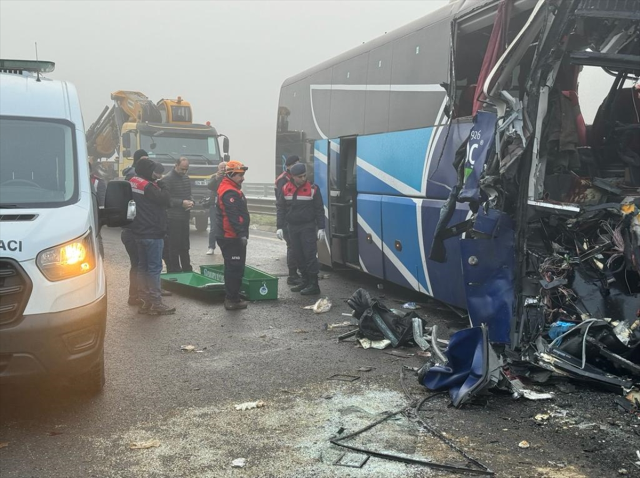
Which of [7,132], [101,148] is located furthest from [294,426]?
[101,148]

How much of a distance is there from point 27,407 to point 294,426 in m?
2.04

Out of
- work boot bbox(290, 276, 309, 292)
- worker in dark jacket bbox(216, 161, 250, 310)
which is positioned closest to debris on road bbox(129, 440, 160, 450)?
worker in dark jacket bbox(216, 161, 250, 310)

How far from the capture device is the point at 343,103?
11039 mm

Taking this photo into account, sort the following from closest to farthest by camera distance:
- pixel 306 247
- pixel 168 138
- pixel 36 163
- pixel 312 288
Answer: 1. pixel 36 163
2. pixel 306 247
3. pixel 312 288
4. pixel 168 138

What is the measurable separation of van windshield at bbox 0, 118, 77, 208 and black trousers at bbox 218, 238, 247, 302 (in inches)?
137

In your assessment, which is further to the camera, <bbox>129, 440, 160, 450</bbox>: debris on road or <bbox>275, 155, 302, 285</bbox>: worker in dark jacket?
<bbox>275, 155, 302, 285</bbox>: worker in dark jacket

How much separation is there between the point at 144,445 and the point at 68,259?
4.43 ft

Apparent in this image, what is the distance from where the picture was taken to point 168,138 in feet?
61.3

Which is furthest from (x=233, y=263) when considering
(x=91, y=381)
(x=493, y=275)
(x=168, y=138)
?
(x=168, y=138)

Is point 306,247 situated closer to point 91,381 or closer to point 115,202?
point 115,202

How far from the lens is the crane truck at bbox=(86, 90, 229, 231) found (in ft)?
60.3

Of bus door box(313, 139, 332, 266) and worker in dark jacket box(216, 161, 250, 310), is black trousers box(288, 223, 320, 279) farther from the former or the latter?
worker in dark jacket box(216, 161, 250, 310)

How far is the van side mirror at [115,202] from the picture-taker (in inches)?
222

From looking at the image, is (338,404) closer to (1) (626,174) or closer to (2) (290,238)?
(1) (626,174)
